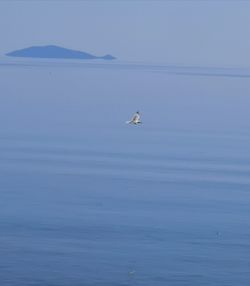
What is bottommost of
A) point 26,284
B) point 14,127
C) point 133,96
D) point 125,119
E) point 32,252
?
point 26,284

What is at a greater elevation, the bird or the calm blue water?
the bird

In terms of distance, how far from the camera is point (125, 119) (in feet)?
262

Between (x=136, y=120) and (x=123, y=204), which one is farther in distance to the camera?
(x=136, y=120)

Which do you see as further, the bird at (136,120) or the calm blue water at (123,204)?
the bird at (136,120)

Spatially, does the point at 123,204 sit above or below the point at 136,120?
below

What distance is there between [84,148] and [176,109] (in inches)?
1432

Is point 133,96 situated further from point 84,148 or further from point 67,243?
point 67,243

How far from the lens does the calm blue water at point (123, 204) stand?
98.5 ft

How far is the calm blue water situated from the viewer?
98.5 ft

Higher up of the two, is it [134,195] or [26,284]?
[134,195]

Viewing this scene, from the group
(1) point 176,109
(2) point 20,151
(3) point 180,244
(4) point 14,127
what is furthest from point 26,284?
(1) point 176,109

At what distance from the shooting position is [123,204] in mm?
39438

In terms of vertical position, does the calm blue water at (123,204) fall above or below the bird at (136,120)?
below

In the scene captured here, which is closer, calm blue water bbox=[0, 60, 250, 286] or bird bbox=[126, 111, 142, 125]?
calm blue water bbox=[0, 60, 250, 286]
